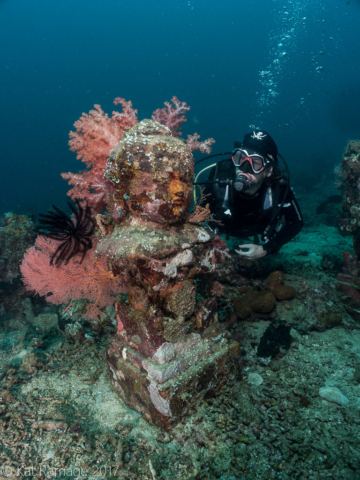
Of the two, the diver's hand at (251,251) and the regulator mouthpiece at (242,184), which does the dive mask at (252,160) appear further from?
the diver's hand at (251,251)

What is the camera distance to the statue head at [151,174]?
6.70 ft

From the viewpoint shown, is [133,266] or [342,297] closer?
[133,266]

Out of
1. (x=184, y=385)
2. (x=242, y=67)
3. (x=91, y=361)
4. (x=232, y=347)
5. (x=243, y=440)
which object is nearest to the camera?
(x=243, y=440)

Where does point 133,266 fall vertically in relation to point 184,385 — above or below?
above

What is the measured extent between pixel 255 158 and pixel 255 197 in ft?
2.45

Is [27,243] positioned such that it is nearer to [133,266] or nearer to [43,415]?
[43,415]

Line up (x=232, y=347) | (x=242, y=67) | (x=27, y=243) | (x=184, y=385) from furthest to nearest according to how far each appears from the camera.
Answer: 1. (x=242, y=67)
2. (x=27, y=243)
3. (x=232, y=347)
4. (x=184, y=385)

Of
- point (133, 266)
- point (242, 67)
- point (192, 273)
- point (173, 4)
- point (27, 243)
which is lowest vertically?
point (192, 273)

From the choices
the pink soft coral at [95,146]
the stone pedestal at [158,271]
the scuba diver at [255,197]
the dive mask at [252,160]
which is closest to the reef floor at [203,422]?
the stone pedestal at [158,271]

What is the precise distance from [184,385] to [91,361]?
173 cm

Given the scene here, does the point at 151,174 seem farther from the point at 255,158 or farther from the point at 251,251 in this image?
the point at 255,158

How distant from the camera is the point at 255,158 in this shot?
401 cm

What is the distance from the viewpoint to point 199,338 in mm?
2479

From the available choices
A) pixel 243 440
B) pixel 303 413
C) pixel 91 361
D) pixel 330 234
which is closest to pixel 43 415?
pixel 91 361
